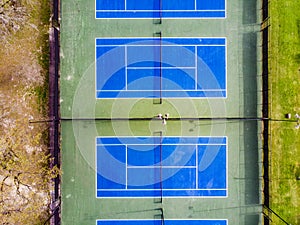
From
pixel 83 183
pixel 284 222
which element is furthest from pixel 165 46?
pixel 284 222

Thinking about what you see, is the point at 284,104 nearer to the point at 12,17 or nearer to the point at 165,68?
the point at 165,68

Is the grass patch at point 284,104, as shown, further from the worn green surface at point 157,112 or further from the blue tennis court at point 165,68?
the blue tennis court at point 165,68

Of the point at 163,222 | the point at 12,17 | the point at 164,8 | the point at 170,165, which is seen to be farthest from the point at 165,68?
the point at 12,17

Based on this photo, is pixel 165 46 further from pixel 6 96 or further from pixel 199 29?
pixel 6 96

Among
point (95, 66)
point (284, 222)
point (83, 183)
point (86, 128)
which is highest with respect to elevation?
point (95, 66)

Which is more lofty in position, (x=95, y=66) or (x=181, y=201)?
(x=95, y=66)
